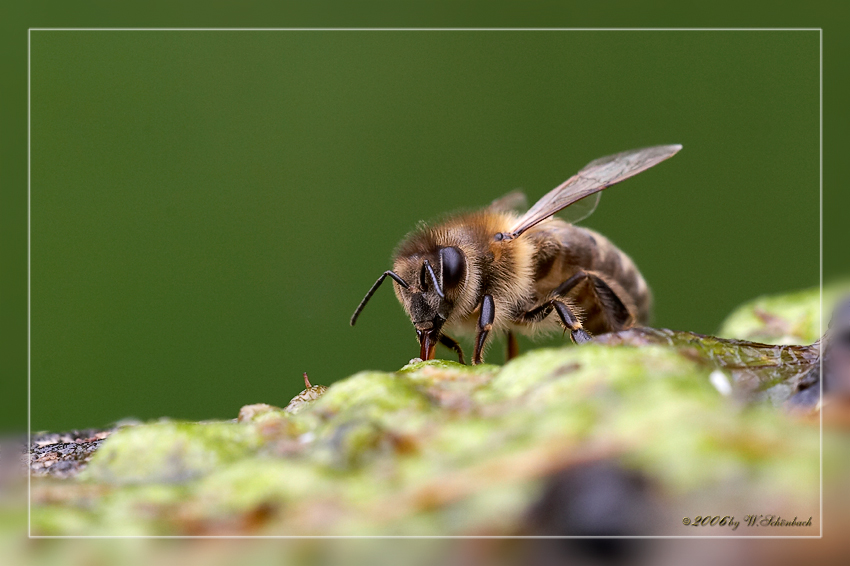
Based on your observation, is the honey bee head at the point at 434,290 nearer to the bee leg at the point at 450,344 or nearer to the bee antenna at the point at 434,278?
the bee antenna at the point at 434,278

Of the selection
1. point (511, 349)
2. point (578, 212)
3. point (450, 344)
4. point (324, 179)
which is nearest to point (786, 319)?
point (450, 344)

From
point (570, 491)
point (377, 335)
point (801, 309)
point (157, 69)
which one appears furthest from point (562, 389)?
point (157, 69)

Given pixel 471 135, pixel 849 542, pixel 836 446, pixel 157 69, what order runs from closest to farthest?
pixel 849 542 → pixel 836 446 → pixel 157 69 → pixel 471 135

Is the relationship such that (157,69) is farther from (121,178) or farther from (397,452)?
(397,452)

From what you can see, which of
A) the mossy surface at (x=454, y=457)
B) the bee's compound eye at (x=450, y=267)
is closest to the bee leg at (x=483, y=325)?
the bee's compound eye at (x=450, y=267)

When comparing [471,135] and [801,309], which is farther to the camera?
[471,135]

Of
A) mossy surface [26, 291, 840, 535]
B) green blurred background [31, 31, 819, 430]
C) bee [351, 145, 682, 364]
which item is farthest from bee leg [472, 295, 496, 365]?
green blurred background [31, 31, 819, 430]

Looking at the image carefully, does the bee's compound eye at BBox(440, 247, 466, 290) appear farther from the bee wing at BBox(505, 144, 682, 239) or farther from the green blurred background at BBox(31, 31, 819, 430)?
the green blurred background at BBox(31, 31, 819, 430)
